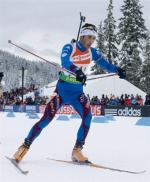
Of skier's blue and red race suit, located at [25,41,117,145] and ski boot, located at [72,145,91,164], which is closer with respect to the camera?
ski boot, located at [72,145,91,164]

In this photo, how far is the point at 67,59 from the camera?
6137 millimetres

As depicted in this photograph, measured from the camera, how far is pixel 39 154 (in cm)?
695

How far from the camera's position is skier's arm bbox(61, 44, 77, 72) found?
611cm

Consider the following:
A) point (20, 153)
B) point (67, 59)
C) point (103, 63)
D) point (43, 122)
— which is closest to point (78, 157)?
point (43, 122)

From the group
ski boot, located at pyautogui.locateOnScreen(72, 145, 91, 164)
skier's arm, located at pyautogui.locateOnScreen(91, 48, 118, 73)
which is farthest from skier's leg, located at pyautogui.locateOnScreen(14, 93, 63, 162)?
skier's arm, located at pyautogui.locateOnScreen(91, 48, 118, 73)

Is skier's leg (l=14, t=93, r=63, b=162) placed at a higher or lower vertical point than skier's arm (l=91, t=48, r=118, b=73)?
lower

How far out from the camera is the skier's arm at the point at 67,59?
6109 mm

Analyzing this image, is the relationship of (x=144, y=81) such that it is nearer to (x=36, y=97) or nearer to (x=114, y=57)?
(x=114, y=57)

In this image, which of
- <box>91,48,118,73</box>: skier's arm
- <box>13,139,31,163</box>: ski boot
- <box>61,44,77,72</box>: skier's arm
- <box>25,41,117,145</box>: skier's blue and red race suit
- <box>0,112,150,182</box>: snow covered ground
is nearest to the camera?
<box>0,112,150,182</box>: snow covered ground

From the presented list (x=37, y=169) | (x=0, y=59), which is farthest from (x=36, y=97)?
(x=0, y=59)

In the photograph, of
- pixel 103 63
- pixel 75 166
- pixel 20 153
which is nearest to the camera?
pixel 75 166

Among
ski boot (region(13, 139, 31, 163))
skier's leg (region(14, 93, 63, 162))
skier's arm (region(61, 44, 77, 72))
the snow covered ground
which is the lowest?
the snow covered ground

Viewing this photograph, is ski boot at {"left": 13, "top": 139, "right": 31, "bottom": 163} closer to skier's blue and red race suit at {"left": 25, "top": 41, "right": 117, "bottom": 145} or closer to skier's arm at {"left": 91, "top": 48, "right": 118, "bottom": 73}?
skier's blue and red race suit at {"left": 25, "top": 41, "right": 117, "bottom": 145}

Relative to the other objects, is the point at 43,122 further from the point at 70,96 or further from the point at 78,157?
the point at 78,157
